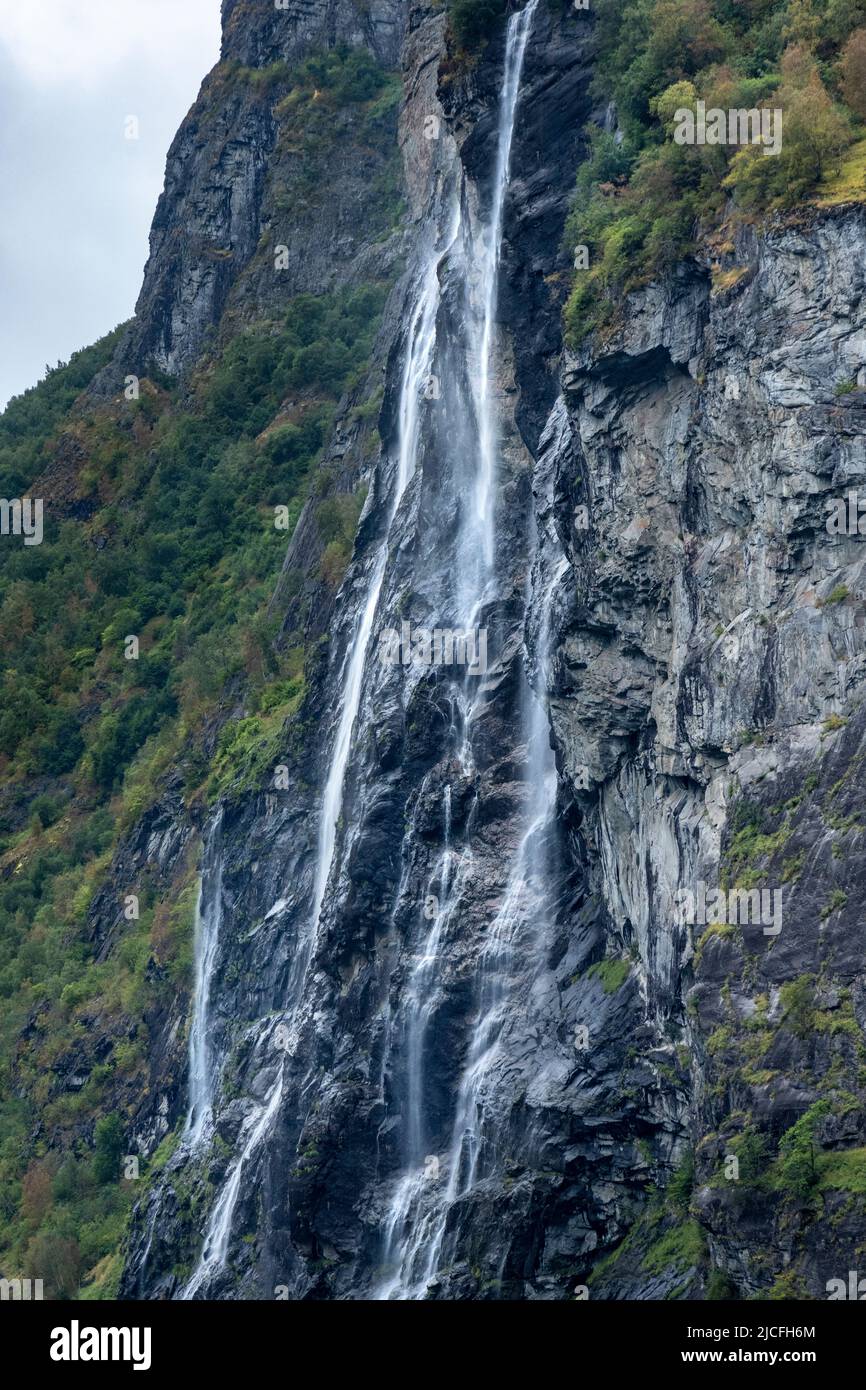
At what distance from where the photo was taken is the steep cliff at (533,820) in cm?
2769

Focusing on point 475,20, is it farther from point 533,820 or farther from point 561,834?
point 561,834

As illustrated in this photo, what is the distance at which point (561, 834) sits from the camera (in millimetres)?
39531

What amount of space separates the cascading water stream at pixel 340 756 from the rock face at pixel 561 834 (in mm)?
202

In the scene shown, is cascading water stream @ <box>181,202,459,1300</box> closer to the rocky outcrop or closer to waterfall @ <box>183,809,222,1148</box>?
waterfall @ <box>183,809,222,1148</box>

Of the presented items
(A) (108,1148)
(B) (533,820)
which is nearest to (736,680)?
(B) (533,820)

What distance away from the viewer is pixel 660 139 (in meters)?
39.1

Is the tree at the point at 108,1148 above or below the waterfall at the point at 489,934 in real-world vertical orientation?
below

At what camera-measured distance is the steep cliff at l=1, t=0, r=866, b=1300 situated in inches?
1090

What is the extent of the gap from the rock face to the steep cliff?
96 mm

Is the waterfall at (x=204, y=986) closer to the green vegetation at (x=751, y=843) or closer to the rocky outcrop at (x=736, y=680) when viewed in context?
the rocky outcrop at (x=736, y=680)

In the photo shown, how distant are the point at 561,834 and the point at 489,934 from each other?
2.77m

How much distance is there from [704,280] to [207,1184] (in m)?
28.2

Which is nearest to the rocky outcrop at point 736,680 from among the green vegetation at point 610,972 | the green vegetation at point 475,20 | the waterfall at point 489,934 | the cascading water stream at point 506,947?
the green vegetation at point 610,972
